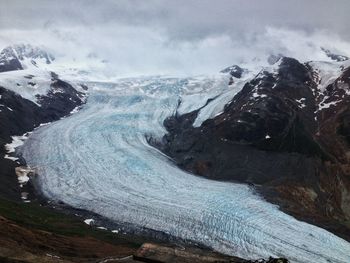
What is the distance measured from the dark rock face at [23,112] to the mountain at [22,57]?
31.5 m

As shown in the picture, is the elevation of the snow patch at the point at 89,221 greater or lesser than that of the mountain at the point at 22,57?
lesser

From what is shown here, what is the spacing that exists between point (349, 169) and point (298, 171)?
6.62 m

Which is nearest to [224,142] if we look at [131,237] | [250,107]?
[250,107]

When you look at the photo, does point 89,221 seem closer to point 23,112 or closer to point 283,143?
point 283,143

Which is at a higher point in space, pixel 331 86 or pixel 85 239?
pixel 331 86

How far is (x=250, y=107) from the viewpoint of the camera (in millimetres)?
63500

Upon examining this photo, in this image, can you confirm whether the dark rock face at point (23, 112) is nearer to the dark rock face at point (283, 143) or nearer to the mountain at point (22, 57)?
the dark rock face at point (283, 143)

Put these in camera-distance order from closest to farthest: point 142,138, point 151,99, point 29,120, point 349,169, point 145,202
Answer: point 145,202, point 349,169, point 142,138, point 29,120, point 151,99

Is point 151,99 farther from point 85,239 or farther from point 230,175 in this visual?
point 85,239

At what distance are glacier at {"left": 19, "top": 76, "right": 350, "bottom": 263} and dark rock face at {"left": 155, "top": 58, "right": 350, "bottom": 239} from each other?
2338 millimetres

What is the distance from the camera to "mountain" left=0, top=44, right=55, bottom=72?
380 feet

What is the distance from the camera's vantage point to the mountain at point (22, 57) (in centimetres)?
11581

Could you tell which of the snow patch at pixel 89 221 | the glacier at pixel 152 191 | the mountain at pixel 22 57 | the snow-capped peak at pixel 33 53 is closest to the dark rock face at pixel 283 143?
the glacier at pixel 152 191

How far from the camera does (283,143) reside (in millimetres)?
56750
